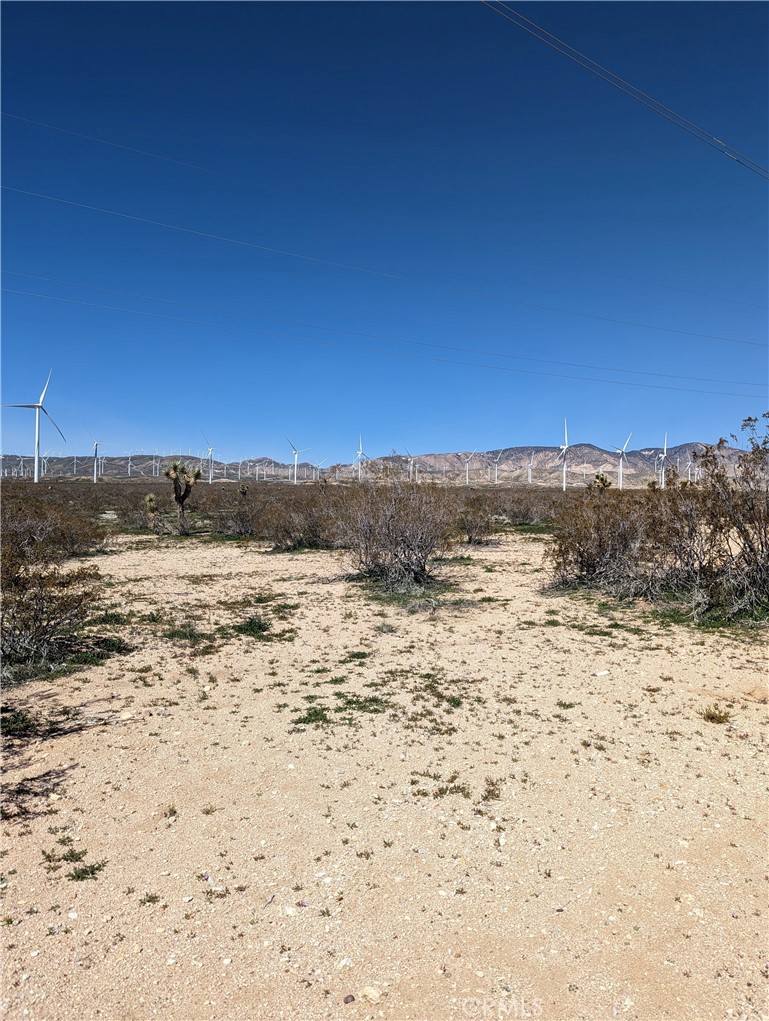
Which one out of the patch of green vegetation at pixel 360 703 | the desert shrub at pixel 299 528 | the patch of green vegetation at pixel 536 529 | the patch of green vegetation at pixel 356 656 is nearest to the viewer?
the patch of green vegetation at pixel 360 703

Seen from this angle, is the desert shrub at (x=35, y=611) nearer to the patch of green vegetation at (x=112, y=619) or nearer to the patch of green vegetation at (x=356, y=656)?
the patch of green vegetation at (x=112, y=619)

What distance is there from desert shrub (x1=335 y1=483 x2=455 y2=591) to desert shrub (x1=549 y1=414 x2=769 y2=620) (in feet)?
10.3

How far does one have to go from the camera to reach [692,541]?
11.6m

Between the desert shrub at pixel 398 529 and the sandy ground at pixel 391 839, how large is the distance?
5889 millimetres

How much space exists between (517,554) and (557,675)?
506 inches

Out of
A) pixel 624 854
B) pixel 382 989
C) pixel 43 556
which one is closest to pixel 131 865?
pixel 382 989

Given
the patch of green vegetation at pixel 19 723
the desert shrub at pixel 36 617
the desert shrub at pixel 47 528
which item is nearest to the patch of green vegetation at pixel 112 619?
the desert shrub at pixel 36 617

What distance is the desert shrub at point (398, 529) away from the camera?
14.4 metres

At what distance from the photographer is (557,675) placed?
8.00m

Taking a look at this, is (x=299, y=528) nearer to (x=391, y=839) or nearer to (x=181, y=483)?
(x=181, y=483)

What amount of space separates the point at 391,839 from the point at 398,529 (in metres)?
10.3

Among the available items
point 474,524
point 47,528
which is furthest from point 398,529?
point 47,528

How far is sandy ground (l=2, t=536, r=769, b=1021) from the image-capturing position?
122 inches

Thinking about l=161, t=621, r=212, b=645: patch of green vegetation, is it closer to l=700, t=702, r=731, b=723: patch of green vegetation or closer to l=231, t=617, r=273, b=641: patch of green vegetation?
l=231, t=617, r=273, b=641: patch of green vegetation
